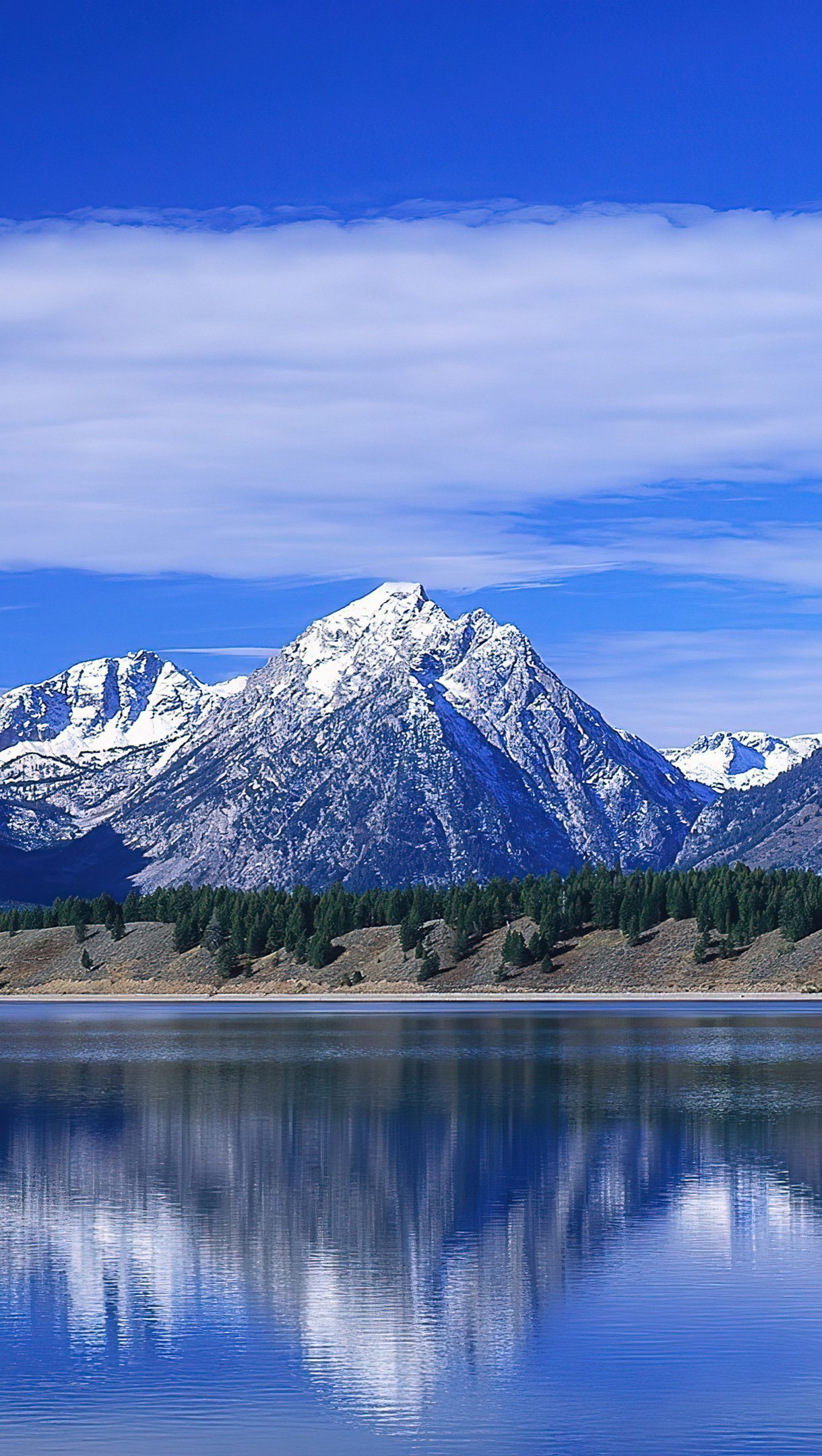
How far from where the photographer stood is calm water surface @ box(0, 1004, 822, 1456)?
1246 inches

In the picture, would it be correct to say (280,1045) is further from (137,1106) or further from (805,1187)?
(805,1187)

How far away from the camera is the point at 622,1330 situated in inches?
1508

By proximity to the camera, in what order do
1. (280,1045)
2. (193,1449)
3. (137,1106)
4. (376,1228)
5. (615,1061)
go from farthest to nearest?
(280,1045) < (615,1061) < (137,1106) < (376,1228) < (193,1449)

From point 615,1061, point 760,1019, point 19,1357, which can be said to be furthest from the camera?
point 760,1019

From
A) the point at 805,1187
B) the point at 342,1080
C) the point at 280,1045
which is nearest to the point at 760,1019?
the point at 280,1045

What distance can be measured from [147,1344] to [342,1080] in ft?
219

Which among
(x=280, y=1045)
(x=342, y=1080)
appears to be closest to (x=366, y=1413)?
(x=342, y=1080)

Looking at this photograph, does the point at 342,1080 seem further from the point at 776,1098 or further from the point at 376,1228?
the point at 376,1228

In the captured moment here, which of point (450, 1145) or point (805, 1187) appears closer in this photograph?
point (805, 1187)

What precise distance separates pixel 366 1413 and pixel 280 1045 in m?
115

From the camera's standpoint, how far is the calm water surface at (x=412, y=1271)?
3166 cm

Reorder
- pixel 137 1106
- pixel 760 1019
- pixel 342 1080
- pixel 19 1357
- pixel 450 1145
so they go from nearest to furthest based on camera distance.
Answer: pixel 19 1357
pixel 450 1145
pixel 137 1106
pixel 342 1080
pixel 760 1019

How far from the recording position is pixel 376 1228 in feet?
169

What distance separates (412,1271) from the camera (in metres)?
45.3
